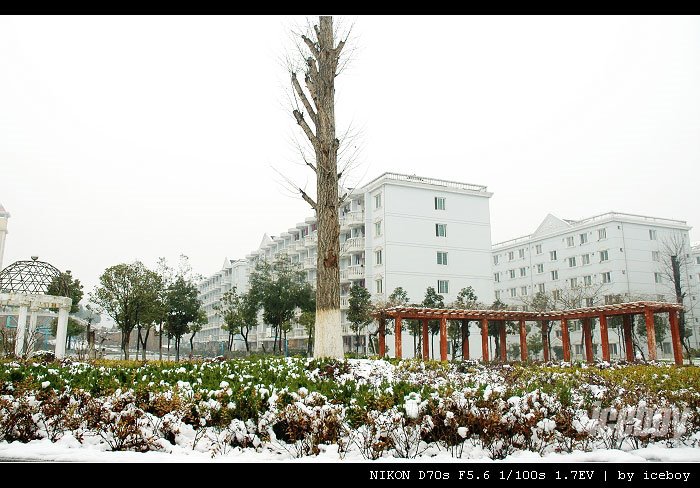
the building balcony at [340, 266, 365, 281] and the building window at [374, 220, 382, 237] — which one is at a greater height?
the building window at [374, 220, 382, 237]

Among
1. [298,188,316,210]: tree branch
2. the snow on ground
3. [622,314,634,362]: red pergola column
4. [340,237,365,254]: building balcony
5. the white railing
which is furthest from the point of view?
[340,237,365,254]: building balcony

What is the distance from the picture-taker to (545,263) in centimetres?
4797

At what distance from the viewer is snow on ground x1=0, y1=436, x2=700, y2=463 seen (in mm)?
4730

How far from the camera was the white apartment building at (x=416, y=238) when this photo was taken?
35406mm

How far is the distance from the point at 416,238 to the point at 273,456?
3188cm

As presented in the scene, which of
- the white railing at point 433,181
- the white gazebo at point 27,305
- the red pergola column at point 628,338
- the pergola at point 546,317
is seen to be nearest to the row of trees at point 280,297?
the white railing at point 433,181

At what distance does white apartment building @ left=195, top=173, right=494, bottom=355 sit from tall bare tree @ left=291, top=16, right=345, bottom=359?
76.1ft

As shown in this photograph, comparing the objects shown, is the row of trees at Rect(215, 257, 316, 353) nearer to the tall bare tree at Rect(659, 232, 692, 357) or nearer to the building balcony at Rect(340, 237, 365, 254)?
the building balcony at Rect(340, 237, 365, 254)

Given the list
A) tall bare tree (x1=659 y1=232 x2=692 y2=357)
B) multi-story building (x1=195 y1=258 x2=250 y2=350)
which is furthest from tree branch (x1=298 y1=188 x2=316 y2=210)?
multi-story building (x1=195 y1=258 x2=250 y2=350)

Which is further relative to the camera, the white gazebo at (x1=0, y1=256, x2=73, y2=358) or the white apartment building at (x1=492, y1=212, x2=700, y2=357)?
the white apartment building at (x1=492, y1=212, x2=700, y2=357)

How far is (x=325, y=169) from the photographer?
36.6 feet
